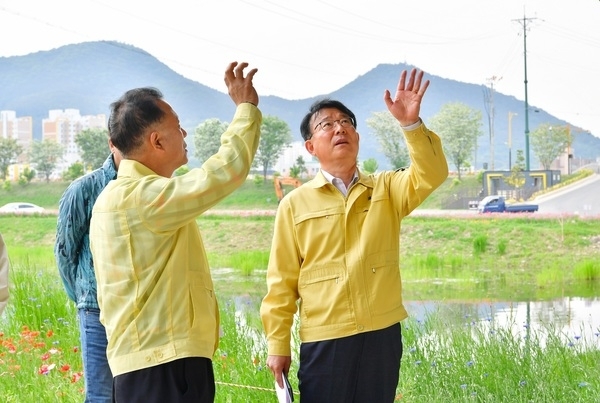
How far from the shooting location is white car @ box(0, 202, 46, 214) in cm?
595

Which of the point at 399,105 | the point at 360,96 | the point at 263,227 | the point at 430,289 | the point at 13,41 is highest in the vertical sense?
the point at 13,41

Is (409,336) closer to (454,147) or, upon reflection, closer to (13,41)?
(454,147)

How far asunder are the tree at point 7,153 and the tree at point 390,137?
2449 millimetres

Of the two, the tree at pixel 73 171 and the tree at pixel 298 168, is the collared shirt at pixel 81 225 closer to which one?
the tree at pixel 298 168

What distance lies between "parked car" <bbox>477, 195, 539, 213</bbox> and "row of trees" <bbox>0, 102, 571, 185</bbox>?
0.97ft

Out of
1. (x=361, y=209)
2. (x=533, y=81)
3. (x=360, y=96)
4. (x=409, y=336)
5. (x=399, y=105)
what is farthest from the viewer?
(x=360, y=96)

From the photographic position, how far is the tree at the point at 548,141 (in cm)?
575

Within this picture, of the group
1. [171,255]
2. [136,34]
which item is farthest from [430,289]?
[171,255]

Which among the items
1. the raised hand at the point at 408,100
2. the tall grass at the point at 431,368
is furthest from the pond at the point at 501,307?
the raised hand at the point at 408,100

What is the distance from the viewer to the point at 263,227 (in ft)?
19.8

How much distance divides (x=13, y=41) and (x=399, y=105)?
4.66m

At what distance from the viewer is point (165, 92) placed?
6176 millimetres

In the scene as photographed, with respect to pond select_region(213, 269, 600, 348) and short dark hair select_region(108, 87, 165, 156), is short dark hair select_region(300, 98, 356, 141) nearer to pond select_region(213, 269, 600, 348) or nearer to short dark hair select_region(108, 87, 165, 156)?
short dark hair select_region(108, 87, 165, 156)

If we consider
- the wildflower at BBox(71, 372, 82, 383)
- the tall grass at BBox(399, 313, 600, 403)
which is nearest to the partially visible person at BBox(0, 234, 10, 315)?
the wildflower at BBox(71, 372, 82, 383)
